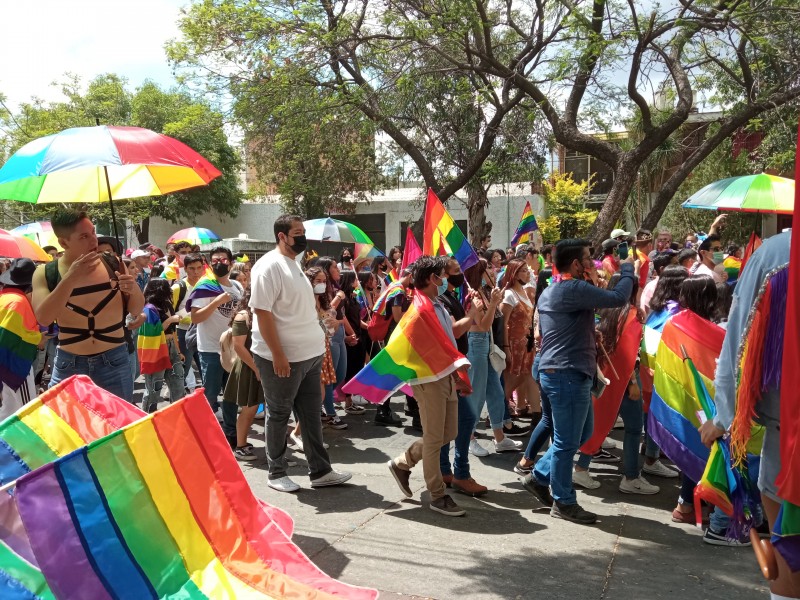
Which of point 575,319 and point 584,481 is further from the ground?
point 575,319

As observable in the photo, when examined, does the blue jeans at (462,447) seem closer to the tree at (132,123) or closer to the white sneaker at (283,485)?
the white sneaker at (283,485)

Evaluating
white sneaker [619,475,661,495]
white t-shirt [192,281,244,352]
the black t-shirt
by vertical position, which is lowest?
white sneaker [619,475,661,495]

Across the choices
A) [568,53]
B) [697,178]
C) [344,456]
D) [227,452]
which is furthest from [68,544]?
[697,178]

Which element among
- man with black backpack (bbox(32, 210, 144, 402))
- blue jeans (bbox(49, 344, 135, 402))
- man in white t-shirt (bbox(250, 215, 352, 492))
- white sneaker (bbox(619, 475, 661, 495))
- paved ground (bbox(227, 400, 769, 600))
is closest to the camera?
paved ground (bbox(227, 400, 769, 600))

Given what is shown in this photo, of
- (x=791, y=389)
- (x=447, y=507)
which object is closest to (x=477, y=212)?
(x=447, y=507)

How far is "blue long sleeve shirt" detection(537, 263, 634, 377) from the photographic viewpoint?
4.97m

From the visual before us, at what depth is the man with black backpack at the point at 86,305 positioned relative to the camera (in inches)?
172

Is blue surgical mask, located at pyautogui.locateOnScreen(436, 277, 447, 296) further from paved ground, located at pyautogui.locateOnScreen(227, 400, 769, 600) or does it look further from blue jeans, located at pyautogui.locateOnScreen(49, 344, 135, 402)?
blue jeans, located at pyautogui.locateOnScreen(49, 344, 135, 402)

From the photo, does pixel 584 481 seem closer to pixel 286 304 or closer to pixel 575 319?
pixel 575 319

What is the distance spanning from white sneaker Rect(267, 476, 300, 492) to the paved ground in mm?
78

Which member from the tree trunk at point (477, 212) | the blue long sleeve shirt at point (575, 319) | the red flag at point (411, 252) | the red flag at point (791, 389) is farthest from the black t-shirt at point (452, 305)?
the tree trunk at point (477, 212)

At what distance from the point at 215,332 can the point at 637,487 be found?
4039mm

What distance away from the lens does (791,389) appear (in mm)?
2488

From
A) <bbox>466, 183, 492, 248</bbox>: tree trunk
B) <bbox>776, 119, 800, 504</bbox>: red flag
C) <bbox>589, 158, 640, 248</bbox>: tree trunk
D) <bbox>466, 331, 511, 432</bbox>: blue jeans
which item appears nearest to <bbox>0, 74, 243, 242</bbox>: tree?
<bbox>466, 183, 492, 248</bbox>: tree trunk
